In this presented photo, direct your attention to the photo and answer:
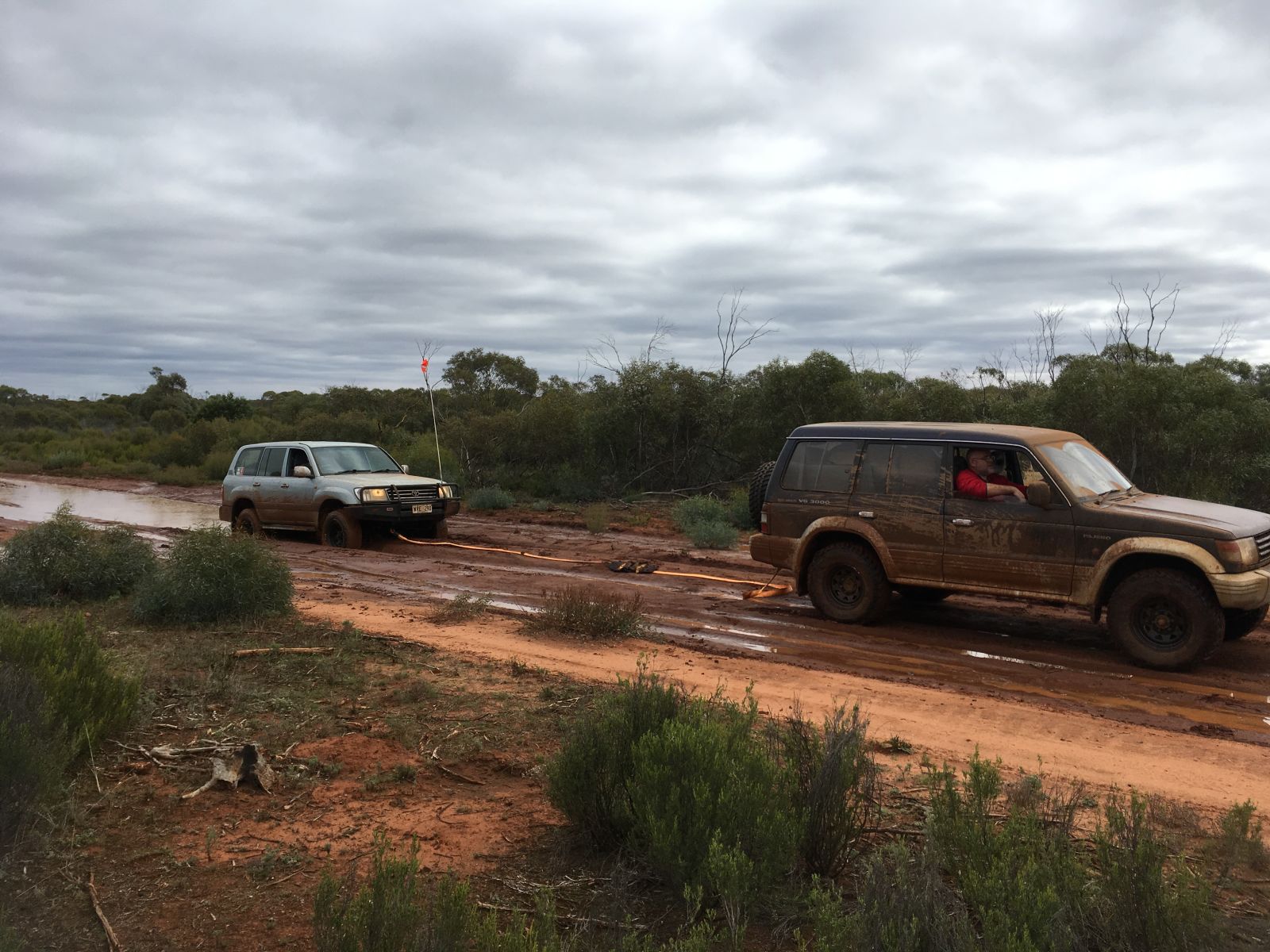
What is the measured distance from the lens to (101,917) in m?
3.54

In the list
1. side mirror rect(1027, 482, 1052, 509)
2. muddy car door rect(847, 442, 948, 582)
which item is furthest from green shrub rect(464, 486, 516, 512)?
side mirror rect(1027, 482, 1052, 509)

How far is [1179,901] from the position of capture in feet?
9.77

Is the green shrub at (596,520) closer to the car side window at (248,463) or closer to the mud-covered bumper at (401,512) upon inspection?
the mud-covered bumper at (401,512)

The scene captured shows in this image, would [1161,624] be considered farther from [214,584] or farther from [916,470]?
[214,584]

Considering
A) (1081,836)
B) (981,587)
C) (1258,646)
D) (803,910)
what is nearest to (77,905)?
(803,910)

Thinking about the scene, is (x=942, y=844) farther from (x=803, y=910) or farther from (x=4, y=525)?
(x=4, y=525)

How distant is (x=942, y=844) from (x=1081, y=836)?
1.26m

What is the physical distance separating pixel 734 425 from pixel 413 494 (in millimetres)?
8812

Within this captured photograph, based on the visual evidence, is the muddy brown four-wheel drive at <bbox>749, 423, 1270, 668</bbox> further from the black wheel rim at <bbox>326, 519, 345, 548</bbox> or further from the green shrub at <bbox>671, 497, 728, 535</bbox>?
the black wheel rim at <bbox>326, 519, 345, 548</bbox>

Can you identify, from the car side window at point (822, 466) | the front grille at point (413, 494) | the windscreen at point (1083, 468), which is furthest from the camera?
the front grille at point (413, 494)

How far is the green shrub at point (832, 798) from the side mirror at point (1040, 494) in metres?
5.00

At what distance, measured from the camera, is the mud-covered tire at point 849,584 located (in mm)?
9641

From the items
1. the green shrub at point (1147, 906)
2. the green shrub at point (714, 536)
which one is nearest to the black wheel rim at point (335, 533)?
the green shrub at point (714, 536)

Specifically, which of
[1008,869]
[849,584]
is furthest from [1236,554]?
[1008,869]
